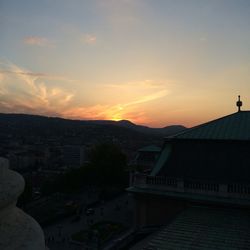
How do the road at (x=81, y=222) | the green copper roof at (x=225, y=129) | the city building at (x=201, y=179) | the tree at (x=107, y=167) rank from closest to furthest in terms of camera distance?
the city building at (x=201, y=179) → the green copper roof at (x=225, y=129) → the road at (x=81, y=222) → the tree at (x=107, y=167)

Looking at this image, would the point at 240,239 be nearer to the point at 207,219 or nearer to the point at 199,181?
the point at 207,219

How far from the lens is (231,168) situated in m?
14.3

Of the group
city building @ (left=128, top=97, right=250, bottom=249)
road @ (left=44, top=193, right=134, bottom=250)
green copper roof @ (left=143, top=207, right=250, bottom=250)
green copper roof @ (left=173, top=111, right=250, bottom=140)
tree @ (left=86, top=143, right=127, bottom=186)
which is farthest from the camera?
tree @ (left=86, top=143, right=127, bottom=186)

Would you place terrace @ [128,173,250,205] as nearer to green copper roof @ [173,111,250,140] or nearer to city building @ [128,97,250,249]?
city building @ [128,97,250,249]

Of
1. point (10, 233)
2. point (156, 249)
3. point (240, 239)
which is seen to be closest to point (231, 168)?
point (240, 239)

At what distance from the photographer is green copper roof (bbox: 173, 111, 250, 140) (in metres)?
15.1

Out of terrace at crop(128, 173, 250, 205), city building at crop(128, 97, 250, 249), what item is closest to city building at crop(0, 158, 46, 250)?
city building at crop(128, 97, 250, 249)

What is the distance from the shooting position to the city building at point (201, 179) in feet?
42.6

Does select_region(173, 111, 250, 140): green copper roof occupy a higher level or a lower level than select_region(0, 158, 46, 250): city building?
higher

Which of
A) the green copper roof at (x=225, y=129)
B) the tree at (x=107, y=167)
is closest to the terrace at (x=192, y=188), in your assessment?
the green copper roof at (x=225, y=129)

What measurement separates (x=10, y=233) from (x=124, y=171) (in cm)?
5665

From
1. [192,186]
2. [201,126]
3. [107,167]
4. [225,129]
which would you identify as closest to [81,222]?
[107,167]

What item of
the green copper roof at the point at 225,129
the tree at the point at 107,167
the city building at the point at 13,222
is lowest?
the tree at the point at 107,167

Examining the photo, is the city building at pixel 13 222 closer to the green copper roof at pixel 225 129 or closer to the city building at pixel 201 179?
the city building at pixel 201 179
